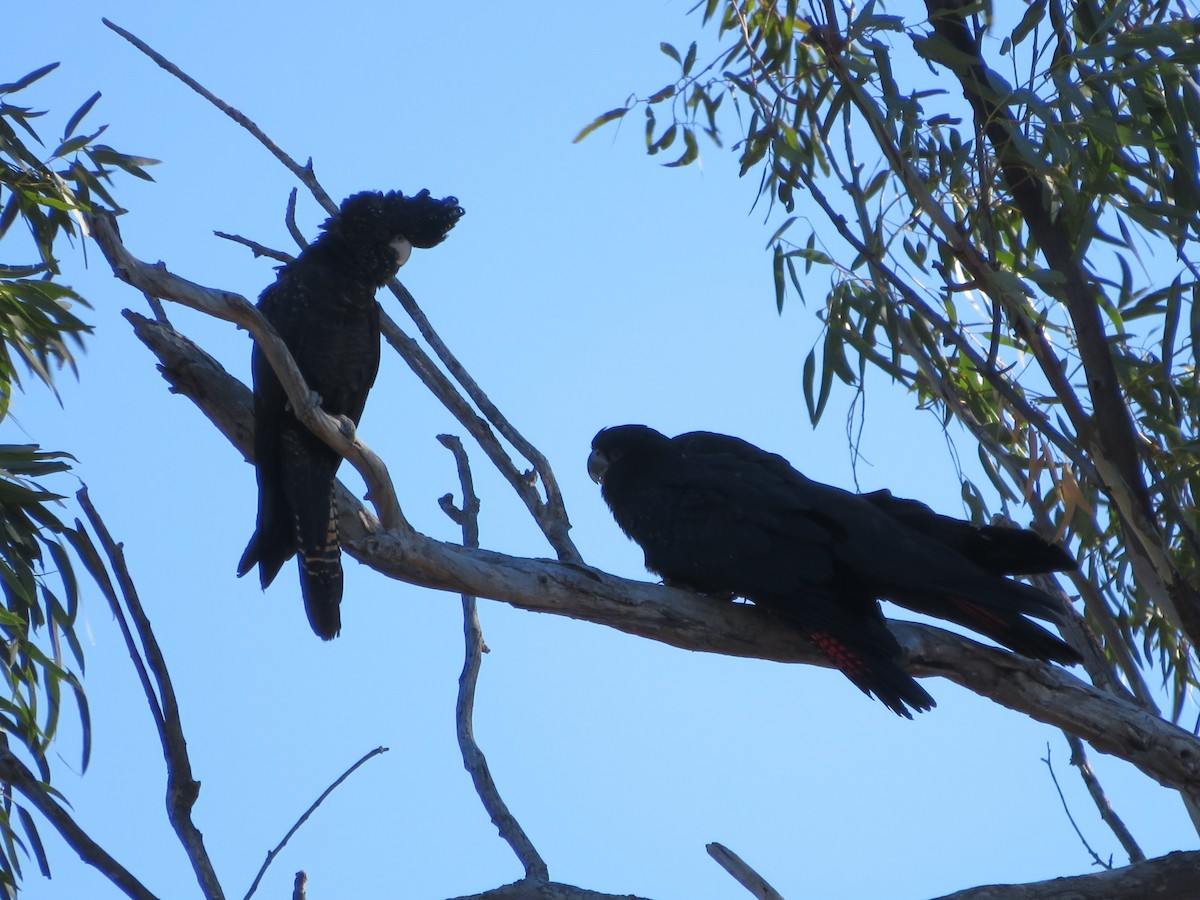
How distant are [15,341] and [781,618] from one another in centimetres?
245

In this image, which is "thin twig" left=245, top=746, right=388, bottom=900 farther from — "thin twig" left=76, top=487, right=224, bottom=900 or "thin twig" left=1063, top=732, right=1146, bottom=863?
"thin twig" left=1063, top=732, right=1146, bottom=863

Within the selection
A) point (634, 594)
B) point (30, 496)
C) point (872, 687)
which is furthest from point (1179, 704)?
point (30, 496)

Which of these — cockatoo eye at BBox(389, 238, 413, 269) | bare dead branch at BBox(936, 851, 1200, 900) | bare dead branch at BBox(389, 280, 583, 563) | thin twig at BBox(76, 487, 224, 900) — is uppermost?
cockatoo eye at BBox(389, 238, 413, 269)

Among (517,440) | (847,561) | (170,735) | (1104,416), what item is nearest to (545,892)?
(170,735)

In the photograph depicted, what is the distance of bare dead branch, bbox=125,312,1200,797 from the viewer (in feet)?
8.75

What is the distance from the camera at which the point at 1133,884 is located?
2498 mm

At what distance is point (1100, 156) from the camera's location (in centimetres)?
322

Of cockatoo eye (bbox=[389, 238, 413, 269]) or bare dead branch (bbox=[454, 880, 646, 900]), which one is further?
cockatoo eye (bbox=[389, 238, 413, 269])

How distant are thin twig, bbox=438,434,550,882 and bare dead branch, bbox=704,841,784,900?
337mm

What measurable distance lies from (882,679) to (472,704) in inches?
37.9

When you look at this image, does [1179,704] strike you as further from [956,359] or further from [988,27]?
[988,27]

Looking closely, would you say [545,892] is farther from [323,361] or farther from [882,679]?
[323,361]

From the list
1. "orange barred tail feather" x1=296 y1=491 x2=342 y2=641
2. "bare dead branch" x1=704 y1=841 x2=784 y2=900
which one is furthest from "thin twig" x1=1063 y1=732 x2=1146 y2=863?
"orange barred tail feather" x1=296 y1=491 x2=342 y2=641

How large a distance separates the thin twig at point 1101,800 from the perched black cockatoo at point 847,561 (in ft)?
1.83
